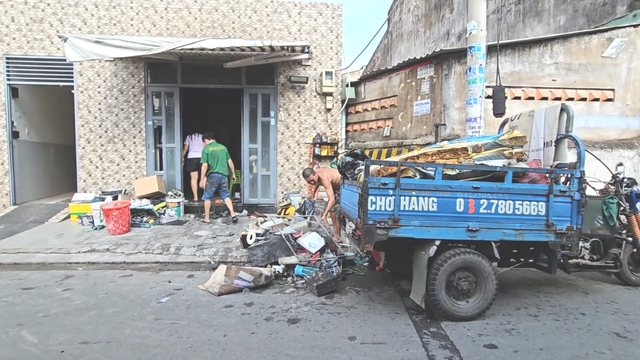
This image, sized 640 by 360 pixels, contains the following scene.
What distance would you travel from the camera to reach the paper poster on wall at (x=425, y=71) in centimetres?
820

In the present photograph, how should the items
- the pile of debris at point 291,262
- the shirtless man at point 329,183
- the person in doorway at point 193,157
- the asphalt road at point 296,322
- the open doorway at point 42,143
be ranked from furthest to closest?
the person in doorway at point 193,157 → the open doorway at point 42,143 → the shirtless man at point 329,183 → the pile of debris at point 291,262 → the asphalt road at point 296,322

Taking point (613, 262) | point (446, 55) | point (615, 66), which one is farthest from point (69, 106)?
point (615, 66)

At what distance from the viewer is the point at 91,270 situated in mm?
5488

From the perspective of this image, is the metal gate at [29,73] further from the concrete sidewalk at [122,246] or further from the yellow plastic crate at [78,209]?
the concrete sidewalk at [122,246]

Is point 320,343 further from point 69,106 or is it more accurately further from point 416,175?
point 69,106

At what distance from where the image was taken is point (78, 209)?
803 centimetres

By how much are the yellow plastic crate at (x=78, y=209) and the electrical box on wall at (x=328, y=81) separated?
5848mm

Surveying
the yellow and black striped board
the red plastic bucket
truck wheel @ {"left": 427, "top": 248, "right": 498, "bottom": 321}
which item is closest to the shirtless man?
truck wheel @ {"left": 427, "top": 248, "right": 498, "bottom": 321}

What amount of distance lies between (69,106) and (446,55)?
10.7 m

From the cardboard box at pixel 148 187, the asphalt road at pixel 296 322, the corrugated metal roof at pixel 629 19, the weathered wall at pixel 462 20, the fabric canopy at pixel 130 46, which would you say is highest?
the weathered wall at pixel 462 20

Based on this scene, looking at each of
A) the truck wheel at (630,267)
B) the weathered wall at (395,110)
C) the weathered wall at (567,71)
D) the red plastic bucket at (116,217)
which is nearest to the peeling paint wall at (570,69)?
the weathered wall at (567,71)

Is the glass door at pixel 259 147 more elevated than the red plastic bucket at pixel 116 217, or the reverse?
the glass door at pixel 259 147

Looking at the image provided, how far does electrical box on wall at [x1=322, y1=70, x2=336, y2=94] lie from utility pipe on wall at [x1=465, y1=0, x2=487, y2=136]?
354cm

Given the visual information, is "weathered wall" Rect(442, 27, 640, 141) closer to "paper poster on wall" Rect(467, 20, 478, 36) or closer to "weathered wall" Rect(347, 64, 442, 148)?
"weathered wall" Rect(347, 64, 442, 148)
